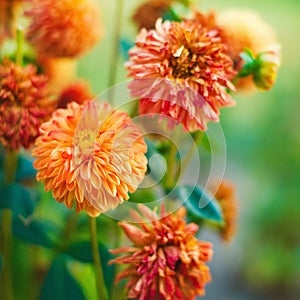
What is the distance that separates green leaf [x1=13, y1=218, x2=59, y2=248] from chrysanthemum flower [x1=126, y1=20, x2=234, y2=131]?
0.18 meters

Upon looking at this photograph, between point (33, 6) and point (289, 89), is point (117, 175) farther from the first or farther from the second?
point (289, 89)

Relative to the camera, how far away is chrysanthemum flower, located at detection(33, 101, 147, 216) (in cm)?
33

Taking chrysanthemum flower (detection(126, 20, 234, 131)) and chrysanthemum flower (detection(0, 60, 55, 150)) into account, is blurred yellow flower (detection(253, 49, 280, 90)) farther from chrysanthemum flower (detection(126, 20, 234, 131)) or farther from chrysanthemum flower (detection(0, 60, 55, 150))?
chrysanthemum flower (detection(0, 60, 55, 150))

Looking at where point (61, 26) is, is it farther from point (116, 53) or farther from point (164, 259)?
point (164, 259)

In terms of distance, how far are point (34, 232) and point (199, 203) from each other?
0.49 ft

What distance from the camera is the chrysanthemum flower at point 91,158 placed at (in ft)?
1.10

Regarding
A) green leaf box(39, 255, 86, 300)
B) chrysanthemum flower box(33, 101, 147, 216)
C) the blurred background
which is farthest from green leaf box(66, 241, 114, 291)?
the blurred background

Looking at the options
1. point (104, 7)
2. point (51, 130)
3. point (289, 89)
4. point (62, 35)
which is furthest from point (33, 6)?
point (289, 89)

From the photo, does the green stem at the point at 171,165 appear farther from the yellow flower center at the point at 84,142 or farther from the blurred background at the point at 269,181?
the blurred background at the point at 269,181

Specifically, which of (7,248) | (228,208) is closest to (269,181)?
(228,208)

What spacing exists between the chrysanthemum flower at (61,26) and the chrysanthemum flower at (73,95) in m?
0.03

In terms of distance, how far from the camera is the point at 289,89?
1382 millimetres

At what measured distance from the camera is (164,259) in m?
0.36

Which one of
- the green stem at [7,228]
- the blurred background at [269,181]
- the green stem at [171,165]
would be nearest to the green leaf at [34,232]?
the green stem at [7,228]
